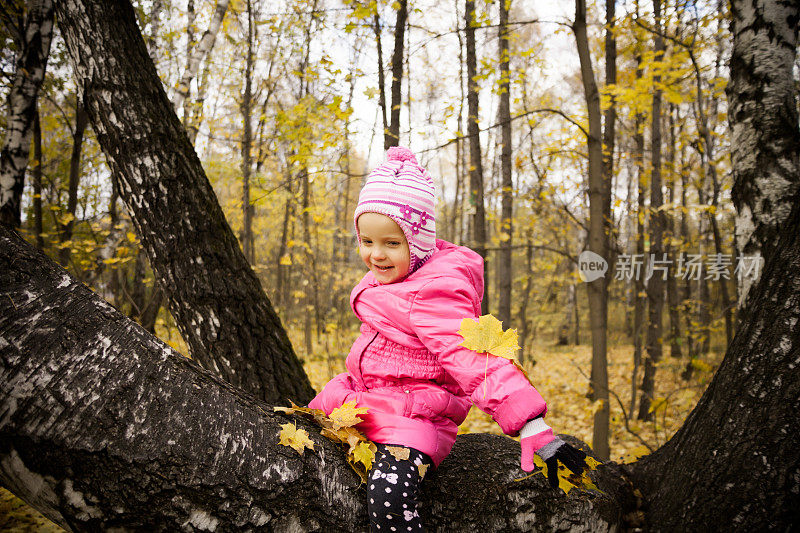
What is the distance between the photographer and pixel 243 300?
7.23 feet

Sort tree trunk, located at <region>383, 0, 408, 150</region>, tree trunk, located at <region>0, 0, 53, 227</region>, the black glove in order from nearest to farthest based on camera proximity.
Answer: the black glove, tree trunk, located at <region>383, 0, 408, 150</region>, tree trunk, located at <region>0, 0, 53, 227</region>

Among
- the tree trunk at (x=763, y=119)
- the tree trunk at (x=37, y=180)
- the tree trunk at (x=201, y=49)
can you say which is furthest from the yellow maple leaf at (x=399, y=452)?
the tree trunk at (x=201, y=49)

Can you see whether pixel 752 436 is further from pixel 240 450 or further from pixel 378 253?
pixel 240 450

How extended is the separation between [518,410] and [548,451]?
0.13 meters

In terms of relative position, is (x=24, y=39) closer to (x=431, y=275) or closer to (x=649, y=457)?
(x=431, y=275)

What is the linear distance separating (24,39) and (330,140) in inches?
Answer: 130

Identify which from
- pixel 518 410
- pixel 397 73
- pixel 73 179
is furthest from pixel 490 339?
pixel 73 179

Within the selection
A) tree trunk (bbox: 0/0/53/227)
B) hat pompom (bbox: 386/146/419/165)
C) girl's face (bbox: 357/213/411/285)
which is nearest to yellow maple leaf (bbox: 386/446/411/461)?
girl's face (bbox: 357/213/411/285)

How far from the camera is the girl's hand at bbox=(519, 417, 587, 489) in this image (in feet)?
3.72

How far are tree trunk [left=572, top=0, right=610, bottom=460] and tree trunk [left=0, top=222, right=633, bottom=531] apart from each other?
2.37m

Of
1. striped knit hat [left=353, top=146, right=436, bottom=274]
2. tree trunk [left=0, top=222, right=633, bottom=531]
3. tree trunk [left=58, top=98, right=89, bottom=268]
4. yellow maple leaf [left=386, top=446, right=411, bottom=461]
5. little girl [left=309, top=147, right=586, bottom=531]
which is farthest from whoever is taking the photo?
tree trunk [left=58, top=98, right=89, bottom=268]

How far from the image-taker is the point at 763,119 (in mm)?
2086

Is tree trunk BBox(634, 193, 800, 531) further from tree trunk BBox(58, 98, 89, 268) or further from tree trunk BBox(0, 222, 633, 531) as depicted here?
tree trunk BBox(58, 98, 89, 268)

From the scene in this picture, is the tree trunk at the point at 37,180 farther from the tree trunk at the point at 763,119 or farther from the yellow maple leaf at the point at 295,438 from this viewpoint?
the tree trunk at the point at 763,119
